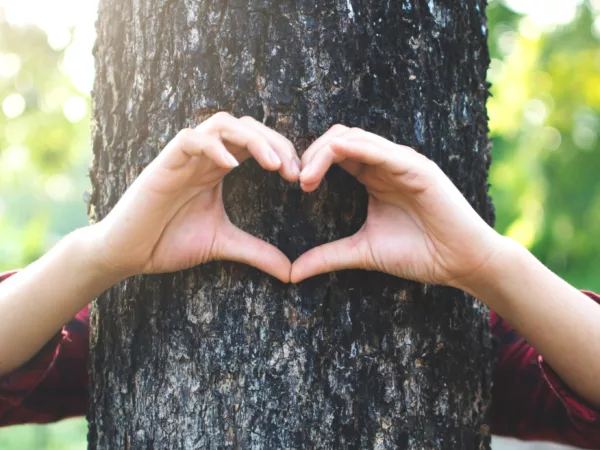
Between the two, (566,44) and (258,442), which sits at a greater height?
(566,44)

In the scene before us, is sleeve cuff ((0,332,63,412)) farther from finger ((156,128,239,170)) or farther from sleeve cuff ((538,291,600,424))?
sleeve cuff ((538,291,600,424))

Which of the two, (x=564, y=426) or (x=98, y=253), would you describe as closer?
(x=98, y=253)

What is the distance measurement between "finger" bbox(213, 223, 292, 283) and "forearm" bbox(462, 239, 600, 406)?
415mm

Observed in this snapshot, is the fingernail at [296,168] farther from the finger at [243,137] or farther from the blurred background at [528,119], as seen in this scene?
the blurred background at [528,119]

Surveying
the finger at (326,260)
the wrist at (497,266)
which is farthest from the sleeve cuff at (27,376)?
the wrist at (497,266)

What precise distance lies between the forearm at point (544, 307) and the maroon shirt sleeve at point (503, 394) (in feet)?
1.13

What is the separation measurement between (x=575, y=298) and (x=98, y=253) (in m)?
1.07

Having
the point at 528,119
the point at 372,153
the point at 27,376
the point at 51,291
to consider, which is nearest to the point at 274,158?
the point at 372,153

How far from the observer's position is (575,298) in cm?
137

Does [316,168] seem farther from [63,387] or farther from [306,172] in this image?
[63,387]

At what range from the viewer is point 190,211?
1.34 m

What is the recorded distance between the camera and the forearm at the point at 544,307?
4.32 feet

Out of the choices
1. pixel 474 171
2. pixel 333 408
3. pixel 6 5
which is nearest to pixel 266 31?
pixel 474 171

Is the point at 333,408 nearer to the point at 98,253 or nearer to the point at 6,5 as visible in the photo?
the point at 98,253
